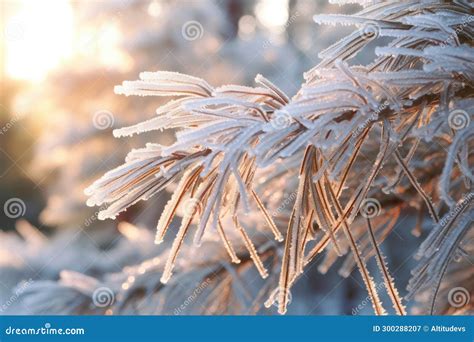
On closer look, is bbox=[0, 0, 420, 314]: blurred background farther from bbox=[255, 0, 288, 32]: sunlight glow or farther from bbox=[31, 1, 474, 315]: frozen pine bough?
bbox=[31, 1, 474, 315]: frozen pine bough

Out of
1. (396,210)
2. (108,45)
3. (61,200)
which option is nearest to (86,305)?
(396,210)

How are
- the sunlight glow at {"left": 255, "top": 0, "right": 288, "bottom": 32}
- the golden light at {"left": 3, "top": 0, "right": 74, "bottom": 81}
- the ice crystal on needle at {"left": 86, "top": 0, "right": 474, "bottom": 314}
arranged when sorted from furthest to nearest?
the sunlight glow at {"left": 255, "top": 0, "right": 288, "bottom": 32}
the golden light at {"left": 3, "top": 0, "right": 74, "bottom": 81}
the ice crystal on needle at {"left": 86, "top": 0, "right": 474, "bottom": 314}

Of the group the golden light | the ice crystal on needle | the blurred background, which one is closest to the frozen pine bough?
the ice crystal on needle

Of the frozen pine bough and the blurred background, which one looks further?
the blurred background

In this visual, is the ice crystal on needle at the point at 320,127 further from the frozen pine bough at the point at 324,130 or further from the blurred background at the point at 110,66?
the blurred background at the point at 110,66

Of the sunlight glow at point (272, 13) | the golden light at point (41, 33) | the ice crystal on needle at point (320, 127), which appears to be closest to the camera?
the ice crystal on needle at point (320, 127)

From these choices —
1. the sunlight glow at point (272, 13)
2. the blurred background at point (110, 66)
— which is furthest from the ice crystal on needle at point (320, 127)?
the sunlight glow at point (272, 13)

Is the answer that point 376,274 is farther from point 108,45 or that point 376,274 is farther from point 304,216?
point 304,216

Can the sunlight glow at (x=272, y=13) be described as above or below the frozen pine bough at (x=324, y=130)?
above

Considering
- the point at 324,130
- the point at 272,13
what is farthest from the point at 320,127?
the point at 272,13
